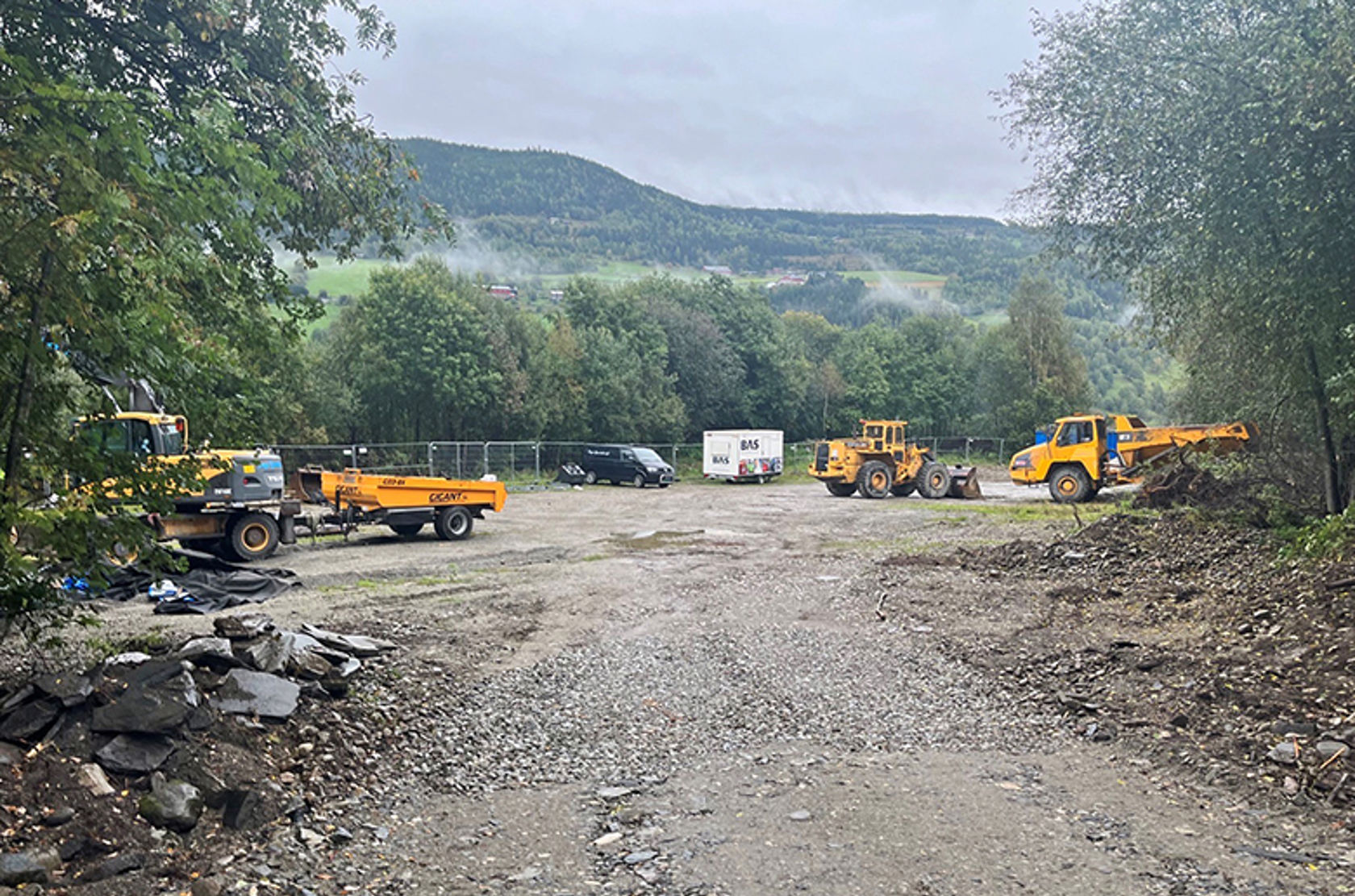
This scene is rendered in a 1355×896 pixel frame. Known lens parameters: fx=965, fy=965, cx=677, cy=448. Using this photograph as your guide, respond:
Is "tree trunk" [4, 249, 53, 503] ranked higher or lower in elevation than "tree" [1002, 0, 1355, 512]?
lower

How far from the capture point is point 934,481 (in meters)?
30.4

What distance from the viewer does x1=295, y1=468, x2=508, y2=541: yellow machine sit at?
692 inches

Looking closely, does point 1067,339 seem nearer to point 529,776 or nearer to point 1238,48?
point 1238,48

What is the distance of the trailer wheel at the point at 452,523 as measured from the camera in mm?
18766

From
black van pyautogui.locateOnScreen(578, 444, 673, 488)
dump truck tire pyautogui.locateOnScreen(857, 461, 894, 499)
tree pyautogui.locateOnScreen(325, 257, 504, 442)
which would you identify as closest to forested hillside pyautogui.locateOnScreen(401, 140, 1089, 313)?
tree pyautogui.locateOnScreen(325, 257, 504, 442)

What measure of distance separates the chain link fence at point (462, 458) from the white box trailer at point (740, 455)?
4334mm

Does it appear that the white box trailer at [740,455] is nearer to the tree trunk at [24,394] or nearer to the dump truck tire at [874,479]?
the dump truck tire at [874,479]

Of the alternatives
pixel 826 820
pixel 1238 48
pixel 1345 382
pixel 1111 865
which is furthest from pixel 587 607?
pixel 1238 48

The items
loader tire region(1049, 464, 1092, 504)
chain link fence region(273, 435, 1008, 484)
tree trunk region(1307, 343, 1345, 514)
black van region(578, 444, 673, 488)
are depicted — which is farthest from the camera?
black van region(578, 444, 673, 488)

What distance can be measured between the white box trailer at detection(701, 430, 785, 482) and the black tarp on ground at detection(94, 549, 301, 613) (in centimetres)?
2810

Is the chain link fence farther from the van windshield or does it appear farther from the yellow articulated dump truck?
the yellow articulated dump truck

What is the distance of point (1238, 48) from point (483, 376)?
33941mm

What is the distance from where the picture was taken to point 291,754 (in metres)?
5.53

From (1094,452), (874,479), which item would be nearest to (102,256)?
(1094,452)
